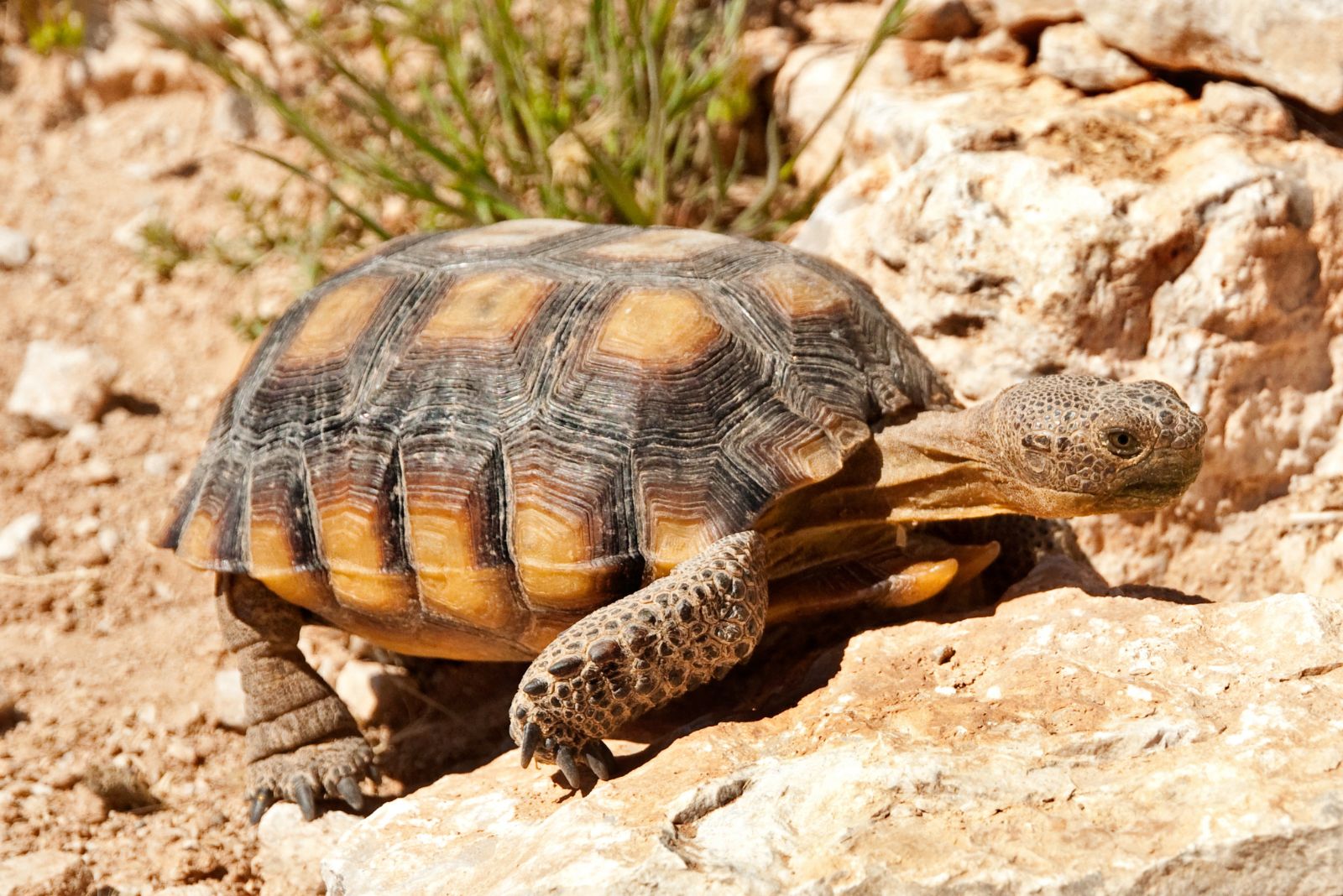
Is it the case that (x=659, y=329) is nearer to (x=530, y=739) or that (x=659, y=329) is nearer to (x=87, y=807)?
(x=530, y=739)

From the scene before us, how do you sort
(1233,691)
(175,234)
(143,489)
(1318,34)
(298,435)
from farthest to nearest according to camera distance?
(175,234), (143,489), (1318,34), (298,435), (1233,691)

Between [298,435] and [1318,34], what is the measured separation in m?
2.93

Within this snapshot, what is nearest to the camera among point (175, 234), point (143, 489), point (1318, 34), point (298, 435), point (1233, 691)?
point (1233, 691)

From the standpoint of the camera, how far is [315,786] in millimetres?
3131

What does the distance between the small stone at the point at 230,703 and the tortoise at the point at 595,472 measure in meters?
A: 0.29

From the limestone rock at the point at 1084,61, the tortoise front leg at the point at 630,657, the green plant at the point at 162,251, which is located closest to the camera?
the tortoise front leg at the point at 630,657

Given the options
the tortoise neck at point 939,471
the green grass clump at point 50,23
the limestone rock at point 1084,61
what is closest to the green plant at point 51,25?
the green grass clump at point 50,23

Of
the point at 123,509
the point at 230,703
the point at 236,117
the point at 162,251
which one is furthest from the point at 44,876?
the point at 236,117

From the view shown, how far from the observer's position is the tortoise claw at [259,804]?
314 cm

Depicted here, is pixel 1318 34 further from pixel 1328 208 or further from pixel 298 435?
pixel 298 435

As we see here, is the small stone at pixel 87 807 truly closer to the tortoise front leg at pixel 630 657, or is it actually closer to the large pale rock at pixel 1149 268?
the tortoise front leg at pixel 630 657

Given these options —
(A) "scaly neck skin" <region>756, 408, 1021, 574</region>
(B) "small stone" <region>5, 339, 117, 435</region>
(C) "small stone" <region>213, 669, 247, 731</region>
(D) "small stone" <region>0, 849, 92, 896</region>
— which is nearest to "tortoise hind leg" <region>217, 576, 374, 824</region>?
(C) "small stone" <region>213, 669, 247, 731</region>

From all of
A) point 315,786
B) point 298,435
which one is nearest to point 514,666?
point 315,786

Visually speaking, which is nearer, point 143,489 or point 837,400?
point 837,400
